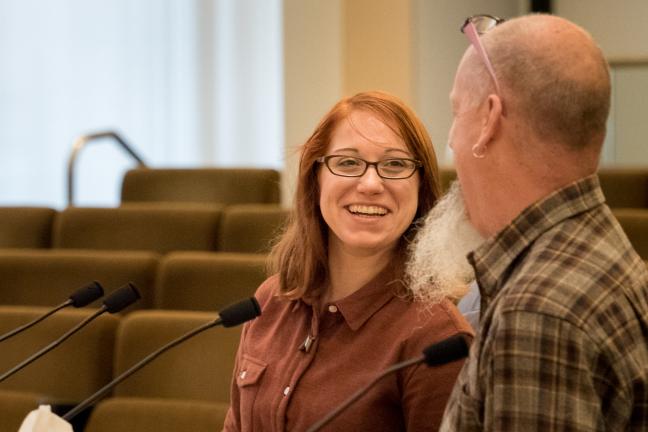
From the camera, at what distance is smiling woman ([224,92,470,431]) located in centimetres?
196

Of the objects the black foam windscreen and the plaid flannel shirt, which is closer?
the plaid flannel shirt

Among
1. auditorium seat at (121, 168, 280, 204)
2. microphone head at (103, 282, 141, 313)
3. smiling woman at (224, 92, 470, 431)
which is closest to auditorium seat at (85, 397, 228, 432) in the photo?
smiling woman at (224, 92, 470, 431)

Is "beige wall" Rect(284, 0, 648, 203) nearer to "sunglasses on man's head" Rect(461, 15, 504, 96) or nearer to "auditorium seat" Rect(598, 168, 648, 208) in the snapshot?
"auditorium seat" Rect(598, 168, 648, 208)

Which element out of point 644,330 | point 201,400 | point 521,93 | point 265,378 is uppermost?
point 521,93

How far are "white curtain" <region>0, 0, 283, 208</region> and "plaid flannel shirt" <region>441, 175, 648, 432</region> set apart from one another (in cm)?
655

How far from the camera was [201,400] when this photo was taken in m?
3.10

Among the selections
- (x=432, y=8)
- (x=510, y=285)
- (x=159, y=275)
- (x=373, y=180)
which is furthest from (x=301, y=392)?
(x=432, y=8)

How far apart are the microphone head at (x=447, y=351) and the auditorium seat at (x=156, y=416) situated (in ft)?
4.89

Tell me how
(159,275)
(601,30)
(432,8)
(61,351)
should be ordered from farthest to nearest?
1. (601,30)
2. (432,8)
3. (159,275)
4. (61,351)

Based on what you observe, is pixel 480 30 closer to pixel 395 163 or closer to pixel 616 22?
pixel 395 163

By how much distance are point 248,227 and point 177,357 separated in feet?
4.08

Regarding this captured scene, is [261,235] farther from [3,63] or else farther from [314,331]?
[3,63]

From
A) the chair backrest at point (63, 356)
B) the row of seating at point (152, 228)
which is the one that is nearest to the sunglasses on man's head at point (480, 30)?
the chair backrest at point (63, 356)

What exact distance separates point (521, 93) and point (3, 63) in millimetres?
6751
